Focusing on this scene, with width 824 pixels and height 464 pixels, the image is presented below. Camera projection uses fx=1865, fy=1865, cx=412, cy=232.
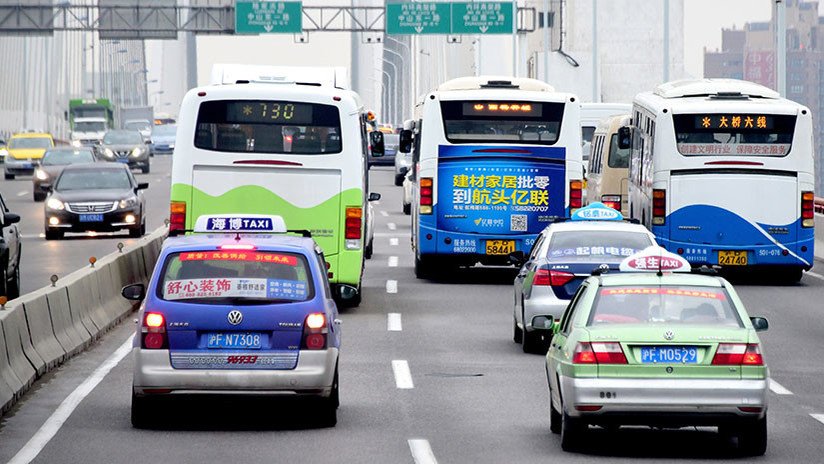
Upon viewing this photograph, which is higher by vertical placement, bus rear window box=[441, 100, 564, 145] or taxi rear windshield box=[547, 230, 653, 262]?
bus rear window box=[441, 100, 564, 145]

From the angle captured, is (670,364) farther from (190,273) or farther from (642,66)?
(642,66)

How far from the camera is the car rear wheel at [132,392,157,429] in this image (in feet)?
45.0

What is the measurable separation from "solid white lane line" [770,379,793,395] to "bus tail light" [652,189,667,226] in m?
12.9

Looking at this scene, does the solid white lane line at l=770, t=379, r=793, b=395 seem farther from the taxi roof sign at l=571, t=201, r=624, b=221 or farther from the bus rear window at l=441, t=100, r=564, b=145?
the bus rear window at l=441, t=100, r=564, b=145

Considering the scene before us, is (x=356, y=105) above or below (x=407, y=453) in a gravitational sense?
above

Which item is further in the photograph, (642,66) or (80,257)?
(642,66)

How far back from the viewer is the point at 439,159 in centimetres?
2989

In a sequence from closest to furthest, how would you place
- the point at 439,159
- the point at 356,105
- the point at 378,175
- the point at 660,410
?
the point at 660,410
the point at 356,105
the point at 439,159
the point at 378,175

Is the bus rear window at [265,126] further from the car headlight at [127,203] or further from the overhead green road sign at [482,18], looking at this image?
the overhead green road sign at [482,18]

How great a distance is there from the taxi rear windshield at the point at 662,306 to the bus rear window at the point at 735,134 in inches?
710

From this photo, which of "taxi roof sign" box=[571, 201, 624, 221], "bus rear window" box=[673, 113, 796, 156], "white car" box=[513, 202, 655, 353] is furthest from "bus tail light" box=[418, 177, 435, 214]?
"white car" box=[513, 202, 655, 353]

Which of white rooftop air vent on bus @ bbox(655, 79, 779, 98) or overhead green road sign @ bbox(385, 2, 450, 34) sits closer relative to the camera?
white rooftop air vent on bus @ bbox(655, 79, 779, 98)

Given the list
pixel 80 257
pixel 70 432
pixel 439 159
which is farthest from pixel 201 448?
pixel 80 257

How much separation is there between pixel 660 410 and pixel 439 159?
18.0m
